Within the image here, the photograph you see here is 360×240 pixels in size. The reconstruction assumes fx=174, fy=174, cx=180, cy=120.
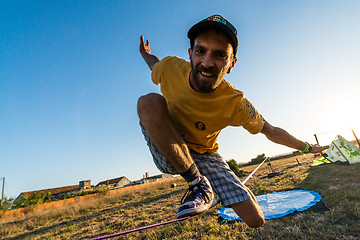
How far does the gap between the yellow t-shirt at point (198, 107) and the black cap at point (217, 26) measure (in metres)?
0.48

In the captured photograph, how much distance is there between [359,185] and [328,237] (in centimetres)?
357

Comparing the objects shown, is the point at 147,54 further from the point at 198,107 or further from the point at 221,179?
the point at 221,179

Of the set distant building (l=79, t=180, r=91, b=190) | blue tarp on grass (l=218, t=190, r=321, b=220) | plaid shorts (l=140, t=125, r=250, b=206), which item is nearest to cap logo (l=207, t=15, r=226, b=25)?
plaid shorts (l=140, t=125, r=250, b=206)

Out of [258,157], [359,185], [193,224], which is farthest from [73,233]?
[258,157]

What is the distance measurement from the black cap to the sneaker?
5.45 ft

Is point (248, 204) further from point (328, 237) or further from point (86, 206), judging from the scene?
point (86, 206)

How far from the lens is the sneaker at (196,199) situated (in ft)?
5.62

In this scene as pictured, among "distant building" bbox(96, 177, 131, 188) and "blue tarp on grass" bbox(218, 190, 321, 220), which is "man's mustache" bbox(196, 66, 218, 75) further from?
"distant building" bbox(96, 177, 131, 188)

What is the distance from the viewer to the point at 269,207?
4973mm

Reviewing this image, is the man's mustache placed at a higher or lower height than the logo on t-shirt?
higher

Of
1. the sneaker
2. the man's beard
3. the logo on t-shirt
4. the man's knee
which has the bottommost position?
the man's knee

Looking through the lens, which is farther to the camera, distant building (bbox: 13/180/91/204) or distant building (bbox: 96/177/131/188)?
distant building (bbox: 96/177/131/188)

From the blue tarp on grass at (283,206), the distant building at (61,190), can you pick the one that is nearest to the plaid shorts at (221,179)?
the blue tarp on grass at (283,206)

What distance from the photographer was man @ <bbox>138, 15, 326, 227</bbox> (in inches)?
70.1
